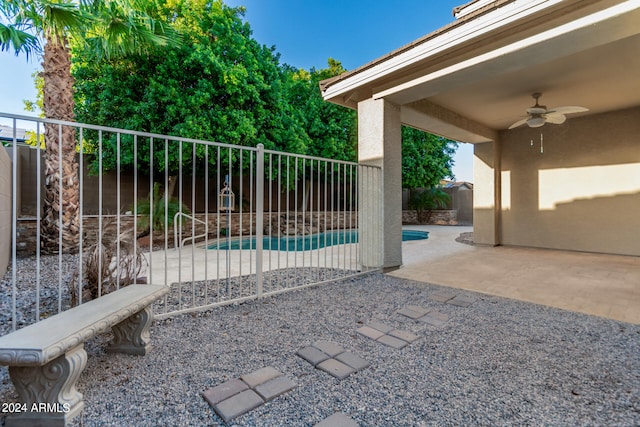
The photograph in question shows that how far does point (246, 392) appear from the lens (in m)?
1.78

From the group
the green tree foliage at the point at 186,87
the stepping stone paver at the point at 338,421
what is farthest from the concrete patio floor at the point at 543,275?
the green tree foliage at the point at 186,87

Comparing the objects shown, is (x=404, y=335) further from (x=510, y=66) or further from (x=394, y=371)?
(x=510, y=66)

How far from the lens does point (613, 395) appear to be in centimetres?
176

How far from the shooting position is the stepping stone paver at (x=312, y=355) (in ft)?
7.09

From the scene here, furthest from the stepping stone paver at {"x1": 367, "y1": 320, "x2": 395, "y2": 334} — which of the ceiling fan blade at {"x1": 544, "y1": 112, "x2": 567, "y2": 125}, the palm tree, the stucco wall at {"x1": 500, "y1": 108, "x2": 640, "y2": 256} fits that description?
the stucco wall at {"x1": 500, "y1": 108, "x2": 640, "y2": 256}

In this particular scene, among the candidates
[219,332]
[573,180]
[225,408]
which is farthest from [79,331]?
[573,180]

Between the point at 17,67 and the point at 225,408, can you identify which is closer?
the point at 225,408

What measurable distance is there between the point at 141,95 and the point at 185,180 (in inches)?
111

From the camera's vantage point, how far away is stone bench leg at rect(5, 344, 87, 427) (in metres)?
1.48

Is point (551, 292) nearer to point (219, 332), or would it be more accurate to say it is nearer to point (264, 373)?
point (264, 373)

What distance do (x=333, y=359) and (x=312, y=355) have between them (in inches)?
6.5

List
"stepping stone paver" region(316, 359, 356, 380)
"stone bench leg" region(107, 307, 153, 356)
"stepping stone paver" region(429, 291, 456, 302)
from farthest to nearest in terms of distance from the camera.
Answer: "stepping stone paver" region(429, 291, 456, 302), "stone bench leg" region(107, 307, 153, 356), "stepping stone paver" region(316, 359, 356, 380)

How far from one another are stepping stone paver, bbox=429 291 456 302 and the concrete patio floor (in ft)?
1.45

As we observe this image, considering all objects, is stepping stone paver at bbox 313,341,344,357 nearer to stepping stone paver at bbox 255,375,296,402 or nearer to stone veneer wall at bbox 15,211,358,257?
stepping stone paver at bbox 255,375,296,402
